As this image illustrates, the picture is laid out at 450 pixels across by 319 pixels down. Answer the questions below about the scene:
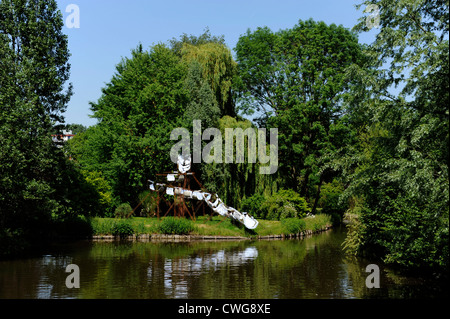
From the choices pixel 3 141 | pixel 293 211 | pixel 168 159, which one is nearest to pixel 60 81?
pixel 3 141

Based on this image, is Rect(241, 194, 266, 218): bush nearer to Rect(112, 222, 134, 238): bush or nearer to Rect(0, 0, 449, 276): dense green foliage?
Rect(0, 0, 449, 276): dense green foliage

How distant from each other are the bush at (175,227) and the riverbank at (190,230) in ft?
0.23

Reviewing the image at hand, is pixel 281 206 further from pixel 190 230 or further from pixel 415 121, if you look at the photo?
pixel 415 121

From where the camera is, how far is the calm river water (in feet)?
48.0

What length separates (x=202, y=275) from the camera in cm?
1780

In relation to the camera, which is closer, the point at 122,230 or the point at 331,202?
the point at 122,230

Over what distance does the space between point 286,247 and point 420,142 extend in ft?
51.9

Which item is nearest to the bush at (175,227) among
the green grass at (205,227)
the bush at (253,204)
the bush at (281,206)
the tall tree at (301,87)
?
the green grass at (205,227)

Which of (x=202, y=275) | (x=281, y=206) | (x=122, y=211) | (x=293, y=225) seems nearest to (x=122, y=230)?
(x=122, y=211)

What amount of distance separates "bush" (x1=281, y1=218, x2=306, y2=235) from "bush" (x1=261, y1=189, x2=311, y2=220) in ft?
3.27

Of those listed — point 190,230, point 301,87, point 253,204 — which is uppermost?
point 301,87

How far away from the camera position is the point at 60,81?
25719 mm

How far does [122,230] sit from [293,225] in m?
12.6

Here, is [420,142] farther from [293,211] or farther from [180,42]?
[180,42]
